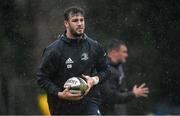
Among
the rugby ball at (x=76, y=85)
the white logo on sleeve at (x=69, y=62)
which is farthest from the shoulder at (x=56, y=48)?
the rugby ball at (x=76, y=85)

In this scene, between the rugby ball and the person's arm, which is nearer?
the rugby ball

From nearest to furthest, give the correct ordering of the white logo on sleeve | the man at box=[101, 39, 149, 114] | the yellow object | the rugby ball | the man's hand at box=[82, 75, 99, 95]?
the rugby ball → the man's hand at box=[82, 75, 99, 95] → the white logo on sleeve → the man at box=[101, 39, 149, 114] → the yellow object

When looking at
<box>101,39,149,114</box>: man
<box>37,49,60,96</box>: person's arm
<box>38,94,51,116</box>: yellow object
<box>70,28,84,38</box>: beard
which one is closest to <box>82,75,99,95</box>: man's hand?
<box>37,49,60,96</box>: person's arm

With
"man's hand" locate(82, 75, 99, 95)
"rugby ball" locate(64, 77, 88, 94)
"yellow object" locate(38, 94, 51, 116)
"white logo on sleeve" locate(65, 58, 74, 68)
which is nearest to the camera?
"rugby ball" locate(64, 77, 88, 94)

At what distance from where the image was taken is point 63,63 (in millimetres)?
9891

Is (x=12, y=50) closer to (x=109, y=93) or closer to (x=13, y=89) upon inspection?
(x=13, y=89)

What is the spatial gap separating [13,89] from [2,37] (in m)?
1.08

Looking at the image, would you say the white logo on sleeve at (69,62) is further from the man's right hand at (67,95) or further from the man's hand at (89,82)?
the man's right hand at (67,95)

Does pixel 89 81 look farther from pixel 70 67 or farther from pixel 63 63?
pixel 63 63

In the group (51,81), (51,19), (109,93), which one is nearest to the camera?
(51,81)

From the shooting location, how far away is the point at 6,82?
1525cm

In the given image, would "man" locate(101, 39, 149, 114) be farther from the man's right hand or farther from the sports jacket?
the man's right hand

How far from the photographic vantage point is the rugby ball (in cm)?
966

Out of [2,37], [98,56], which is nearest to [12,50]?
[2,37]
